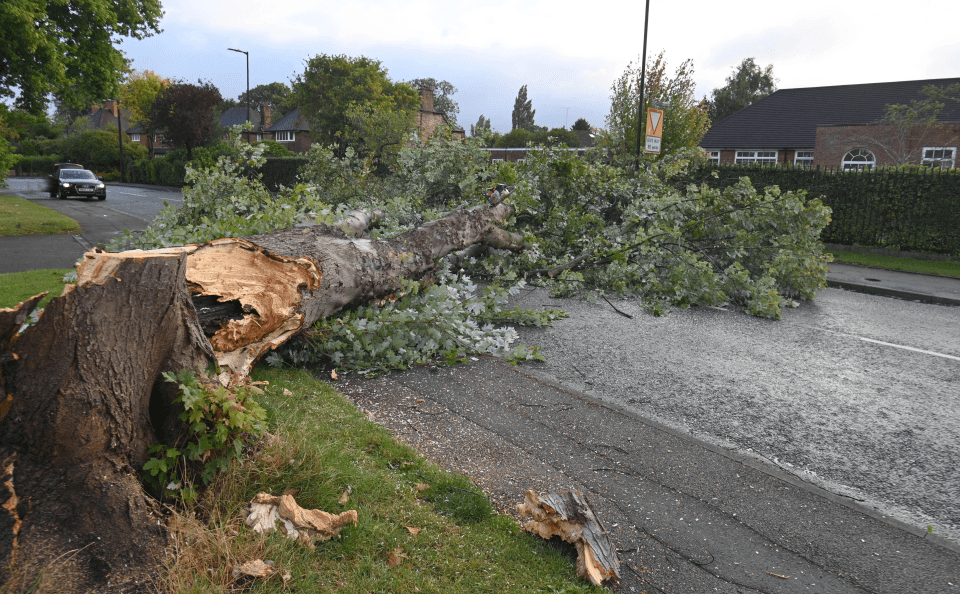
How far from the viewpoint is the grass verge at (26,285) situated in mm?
7246

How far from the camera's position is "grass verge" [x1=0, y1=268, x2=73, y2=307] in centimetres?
725

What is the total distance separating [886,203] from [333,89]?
43.9 meters

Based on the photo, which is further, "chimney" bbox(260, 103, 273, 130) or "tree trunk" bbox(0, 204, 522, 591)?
"chimney" bbox(260, 103, 273, 130)

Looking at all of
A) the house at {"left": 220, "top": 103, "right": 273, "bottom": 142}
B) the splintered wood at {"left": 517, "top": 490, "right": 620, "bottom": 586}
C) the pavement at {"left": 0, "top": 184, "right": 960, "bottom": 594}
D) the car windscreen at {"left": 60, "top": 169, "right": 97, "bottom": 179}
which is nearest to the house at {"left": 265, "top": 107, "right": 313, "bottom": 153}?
the house at {"left": 220, "top": 103, "right": 273, "bottom": 142}

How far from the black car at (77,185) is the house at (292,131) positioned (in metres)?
36.9

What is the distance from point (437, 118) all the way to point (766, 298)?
219 ft

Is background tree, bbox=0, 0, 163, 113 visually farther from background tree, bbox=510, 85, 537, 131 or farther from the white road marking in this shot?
background tree, bbox=510, 85, 537, 131

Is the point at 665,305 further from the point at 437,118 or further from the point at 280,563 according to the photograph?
the point at 437,118

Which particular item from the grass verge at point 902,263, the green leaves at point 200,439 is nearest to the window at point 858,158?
the grass verge at point 902,263

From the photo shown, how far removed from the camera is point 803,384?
5.46 m

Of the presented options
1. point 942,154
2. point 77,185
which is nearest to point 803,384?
point 942,154

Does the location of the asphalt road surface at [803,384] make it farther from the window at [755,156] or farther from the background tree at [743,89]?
the background tree at [743,89]

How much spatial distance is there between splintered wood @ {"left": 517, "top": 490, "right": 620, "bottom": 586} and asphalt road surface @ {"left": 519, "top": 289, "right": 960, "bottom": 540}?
175 cm

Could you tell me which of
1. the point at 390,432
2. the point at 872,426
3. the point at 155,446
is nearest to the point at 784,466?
the point at 872,426
